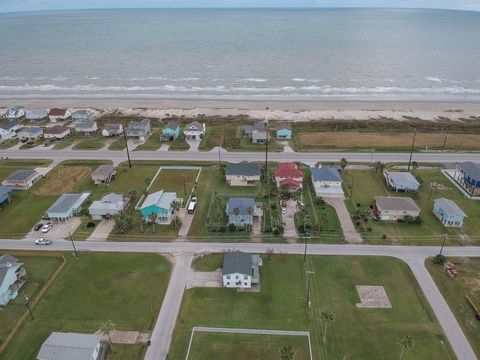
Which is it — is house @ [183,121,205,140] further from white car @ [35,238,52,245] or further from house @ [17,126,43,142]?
white car @ [35,238,52,245]

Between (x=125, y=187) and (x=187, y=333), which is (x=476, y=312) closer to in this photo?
(x=187, y=333)

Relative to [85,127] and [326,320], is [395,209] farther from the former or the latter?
[85,127]

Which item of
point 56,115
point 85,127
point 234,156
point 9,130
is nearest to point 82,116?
point 56,115

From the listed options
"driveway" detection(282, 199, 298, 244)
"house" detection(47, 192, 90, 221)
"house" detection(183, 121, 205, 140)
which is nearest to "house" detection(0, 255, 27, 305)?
"house" detection(47, 192, 90, 221)

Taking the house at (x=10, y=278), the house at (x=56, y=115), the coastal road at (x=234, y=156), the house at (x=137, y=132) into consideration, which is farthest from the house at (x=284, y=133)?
the house at (x=10, y=278)

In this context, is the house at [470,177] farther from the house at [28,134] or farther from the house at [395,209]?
the house at [28,134]
